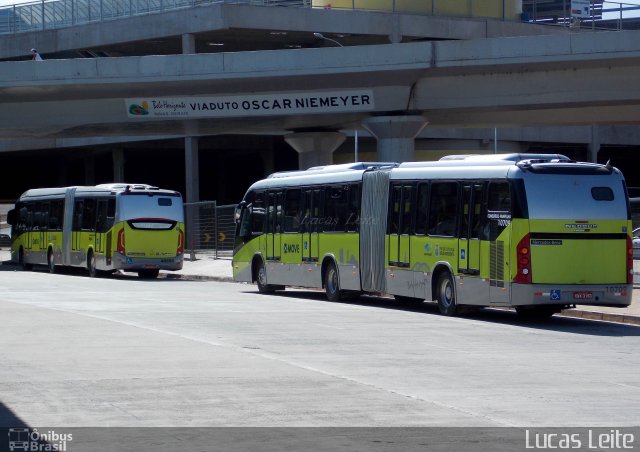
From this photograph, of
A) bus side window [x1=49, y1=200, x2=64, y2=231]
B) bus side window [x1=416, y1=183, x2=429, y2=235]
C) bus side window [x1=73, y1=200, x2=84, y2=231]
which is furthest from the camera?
bus side window [x1=49, y1=200, x2=64, y2=231]

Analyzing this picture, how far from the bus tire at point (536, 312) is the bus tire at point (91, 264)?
21865 millimetres

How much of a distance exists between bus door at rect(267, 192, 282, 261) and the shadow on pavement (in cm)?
211

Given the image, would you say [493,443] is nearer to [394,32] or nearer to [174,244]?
[174,244]

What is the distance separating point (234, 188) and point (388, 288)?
63083 millimetres

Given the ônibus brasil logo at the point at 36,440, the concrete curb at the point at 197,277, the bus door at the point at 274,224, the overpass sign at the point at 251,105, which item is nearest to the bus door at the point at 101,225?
Result: the concrete curb at the point at 197,277

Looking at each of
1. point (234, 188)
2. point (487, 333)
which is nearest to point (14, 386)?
point (487, 333)

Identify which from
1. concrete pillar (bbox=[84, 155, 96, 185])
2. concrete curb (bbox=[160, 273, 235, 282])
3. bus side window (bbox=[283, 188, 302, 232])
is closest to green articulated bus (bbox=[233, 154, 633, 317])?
bus side window (bbox=[283, 188, 302, 232])

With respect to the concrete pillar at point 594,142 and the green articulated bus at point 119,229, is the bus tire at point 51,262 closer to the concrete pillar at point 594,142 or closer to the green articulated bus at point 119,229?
the green articulated bus at point 119,229

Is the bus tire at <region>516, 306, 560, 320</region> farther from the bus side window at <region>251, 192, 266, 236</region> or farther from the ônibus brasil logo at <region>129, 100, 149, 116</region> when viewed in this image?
the ônibus brasil logo at <region>129, 100, 149, 116</region>

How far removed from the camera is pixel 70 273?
153 feet

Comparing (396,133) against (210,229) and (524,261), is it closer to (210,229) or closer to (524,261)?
(210,229)

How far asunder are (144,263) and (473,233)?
19.8 m

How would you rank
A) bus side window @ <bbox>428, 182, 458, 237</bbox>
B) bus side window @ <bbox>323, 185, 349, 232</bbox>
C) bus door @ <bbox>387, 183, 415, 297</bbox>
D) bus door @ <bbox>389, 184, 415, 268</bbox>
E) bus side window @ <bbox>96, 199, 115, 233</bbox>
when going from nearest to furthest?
bus side window @ <bbox>428, 182, 458, 237</bbox>, bus door @ <bbox>387, 183, 415, 297</bbox>, bus door @ <bbox>389, 184, 415, 268</bbox>, bus side window @ <bbox>323, 185, 349, 232</bbox>, bus side window @ <bbox>96, 199, 115, 233</bbox>

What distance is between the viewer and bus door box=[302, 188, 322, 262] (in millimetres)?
30047
